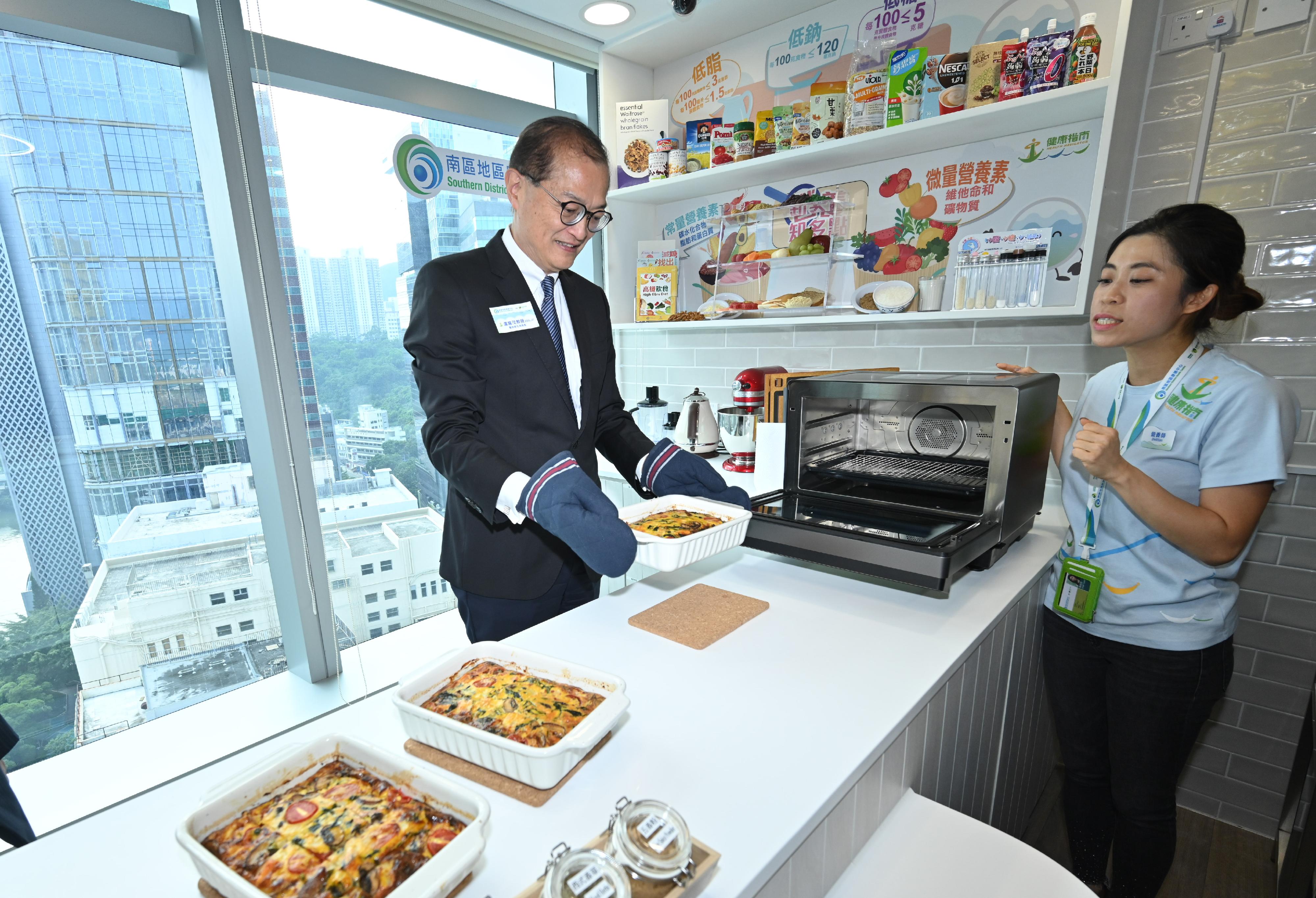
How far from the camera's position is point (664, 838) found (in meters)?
0.54

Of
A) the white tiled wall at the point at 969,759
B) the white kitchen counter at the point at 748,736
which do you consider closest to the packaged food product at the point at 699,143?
the white kitchen counter at the point at 748,736

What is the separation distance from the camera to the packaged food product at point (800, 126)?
2.12 metres

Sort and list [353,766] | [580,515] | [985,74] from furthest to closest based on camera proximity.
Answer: [985,74] < [580,515] < [353,766]

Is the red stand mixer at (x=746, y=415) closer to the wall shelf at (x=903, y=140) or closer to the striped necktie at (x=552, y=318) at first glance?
the wall shelf at (x=903, y=140)

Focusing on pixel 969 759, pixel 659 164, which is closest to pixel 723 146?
pixel 659 164

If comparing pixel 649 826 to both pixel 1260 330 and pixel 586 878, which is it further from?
pixel 1260 330

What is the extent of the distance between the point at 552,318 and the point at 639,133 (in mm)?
1532

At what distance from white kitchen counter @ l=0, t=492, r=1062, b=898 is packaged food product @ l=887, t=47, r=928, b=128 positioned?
1407mm

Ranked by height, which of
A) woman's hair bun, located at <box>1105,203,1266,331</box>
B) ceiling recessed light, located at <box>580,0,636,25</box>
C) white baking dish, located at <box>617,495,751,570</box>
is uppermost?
ceiling recessed light, located at <box>580,0,636,25</box>

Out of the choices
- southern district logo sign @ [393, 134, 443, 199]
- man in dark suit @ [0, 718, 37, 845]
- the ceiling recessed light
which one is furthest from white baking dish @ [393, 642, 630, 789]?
the ceiling recessed light

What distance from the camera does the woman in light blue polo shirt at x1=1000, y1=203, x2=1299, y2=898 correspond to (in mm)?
1134

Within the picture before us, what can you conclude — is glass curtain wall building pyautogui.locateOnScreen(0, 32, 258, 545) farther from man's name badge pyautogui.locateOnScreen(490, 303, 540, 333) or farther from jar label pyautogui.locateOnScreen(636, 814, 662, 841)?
jar label pyautogui.locateOnScreen(636, 814, 662, 841)

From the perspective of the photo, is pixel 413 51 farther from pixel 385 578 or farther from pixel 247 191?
pixel 385 578

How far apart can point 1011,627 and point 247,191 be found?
2.30 m
